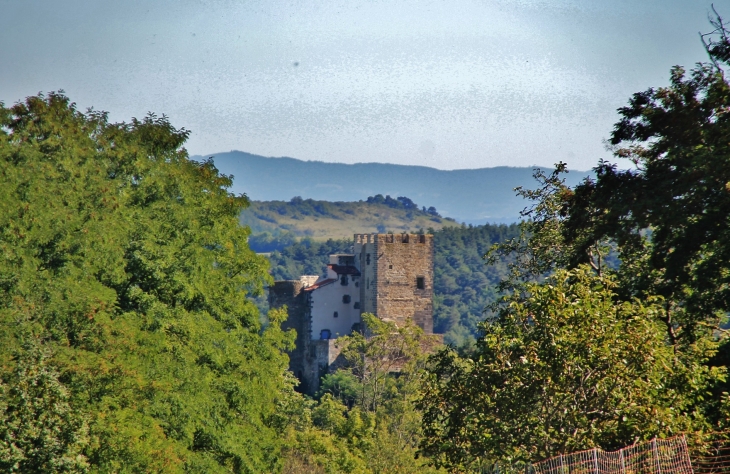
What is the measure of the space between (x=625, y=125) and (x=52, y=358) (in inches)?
441

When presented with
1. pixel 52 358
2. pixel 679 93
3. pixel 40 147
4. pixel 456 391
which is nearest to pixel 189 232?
pixel 40 147

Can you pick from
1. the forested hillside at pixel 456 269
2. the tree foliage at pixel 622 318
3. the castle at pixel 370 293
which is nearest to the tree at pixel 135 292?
the tree foliage at pixel 622 318

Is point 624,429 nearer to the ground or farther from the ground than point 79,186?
nearer to the ground

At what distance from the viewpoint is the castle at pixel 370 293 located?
2569 inches

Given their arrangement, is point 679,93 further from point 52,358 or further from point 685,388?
point 52,358

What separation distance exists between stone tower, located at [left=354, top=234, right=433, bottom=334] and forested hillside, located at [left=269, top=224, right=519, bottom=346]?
54005 mm

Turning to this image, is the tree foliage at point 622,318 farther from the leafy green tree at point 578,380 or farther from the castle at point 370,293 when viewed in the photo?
the castle at point 370,293

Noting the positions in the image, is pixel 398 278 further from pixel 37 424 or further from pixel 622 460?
pixel 622 460

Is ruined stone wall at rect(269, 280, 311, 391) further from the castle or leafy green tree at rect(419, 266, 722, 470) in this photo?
leafy green tree at rect(419, 266, 722, 470)

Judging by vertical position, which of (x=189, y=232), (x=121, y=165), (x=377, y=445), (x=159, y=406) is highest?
Result: (x=121, y=165)

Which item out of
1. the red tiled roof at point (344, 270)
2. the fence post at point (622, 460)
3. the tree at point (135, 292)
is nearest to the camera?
the fence post at point (622, 460)

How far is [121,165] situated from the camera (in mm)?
23750

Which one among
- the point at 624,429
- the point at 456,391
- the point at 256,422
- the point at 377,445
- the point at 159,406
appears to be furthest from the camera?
the point at 377,445

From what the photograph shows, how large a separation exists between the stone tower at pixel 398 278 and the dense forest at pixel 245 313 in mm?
39165
